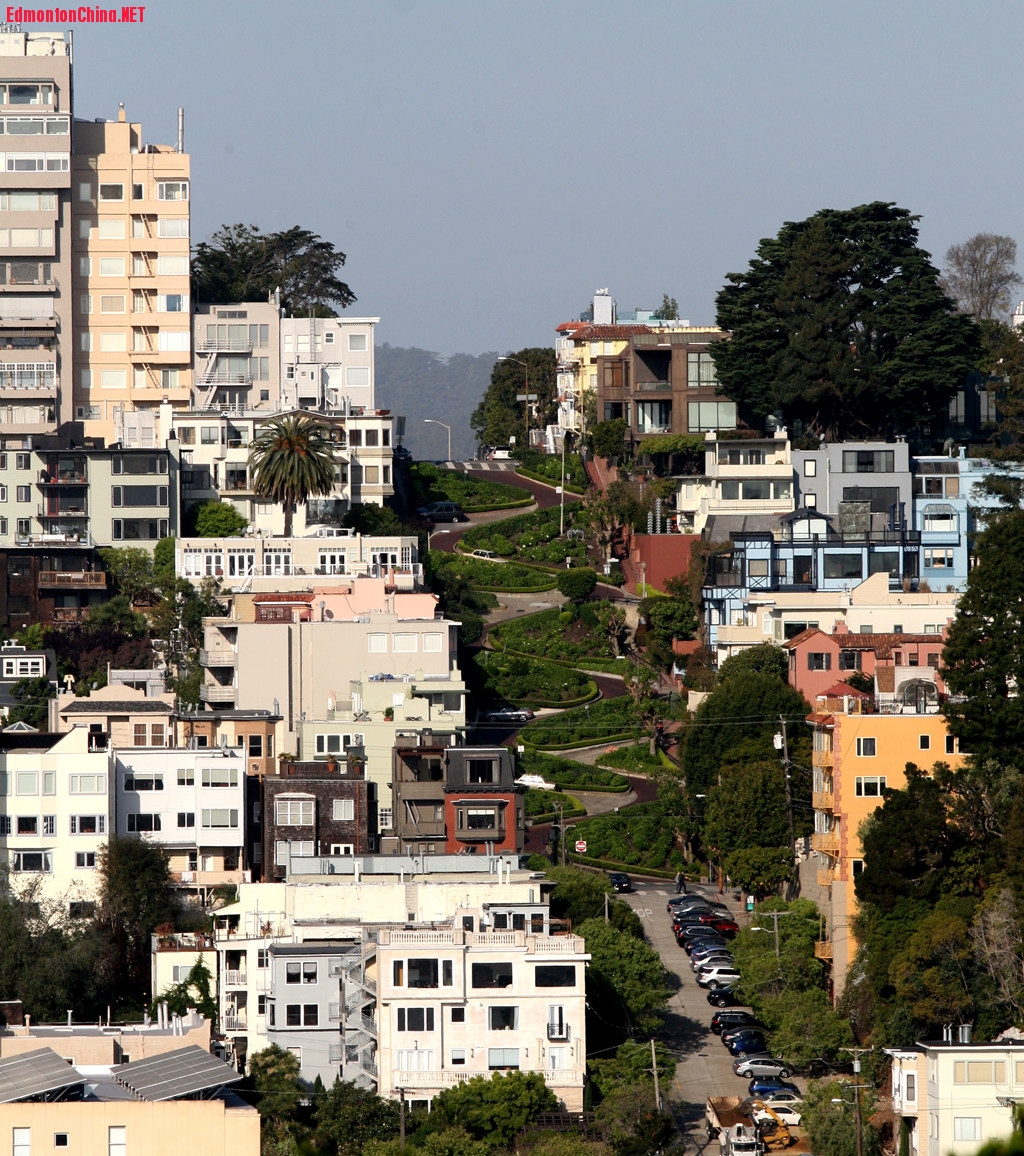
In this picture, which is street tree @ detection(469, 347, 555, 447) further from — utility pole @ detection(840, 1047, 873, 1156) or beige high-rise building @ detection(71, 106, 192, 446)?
utility pole @ detection(840, 1047, 873, 1156)

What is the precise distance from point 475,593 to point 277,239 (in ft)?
156

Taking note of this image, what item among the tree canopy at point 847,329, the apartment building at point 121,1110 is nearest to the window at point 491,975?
the apartment building at point 121,1110

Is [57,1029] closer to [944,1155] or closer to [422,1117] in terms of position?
[422,1117]

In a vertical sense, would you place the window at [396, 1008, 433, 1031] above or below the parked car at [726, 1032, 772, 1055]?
above

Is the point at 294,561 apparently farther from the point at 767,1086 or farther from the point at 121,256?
the point at 767,1086

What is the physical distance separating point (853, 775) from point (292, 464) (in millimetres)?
44370

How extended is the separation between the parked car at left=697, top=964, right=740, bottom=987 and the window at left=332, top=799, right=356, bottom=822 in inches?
573

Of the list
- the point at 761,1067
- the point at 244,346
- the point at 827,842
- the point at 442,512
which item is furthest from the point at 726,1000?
the point at 244,346

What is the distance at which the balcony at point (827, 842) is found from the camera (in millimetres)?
91812

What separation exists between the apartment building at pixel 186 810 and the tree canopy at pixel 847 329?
49.1 metres

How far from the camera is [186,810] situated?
323ft

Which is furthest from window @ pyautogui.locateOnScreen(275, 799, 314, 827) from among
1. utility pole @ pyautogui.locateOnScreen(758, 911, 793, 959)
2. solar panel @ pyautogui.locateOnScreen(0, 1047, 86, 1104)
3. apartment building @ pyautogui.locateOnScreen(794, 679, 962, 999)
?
solar panel @ pyautogui.locateOnScreen(0, 1047, 86, 1104)

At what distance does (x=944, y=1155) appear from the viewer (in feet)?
237

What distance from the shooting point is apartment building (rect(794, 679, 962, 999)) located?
9019 cm
